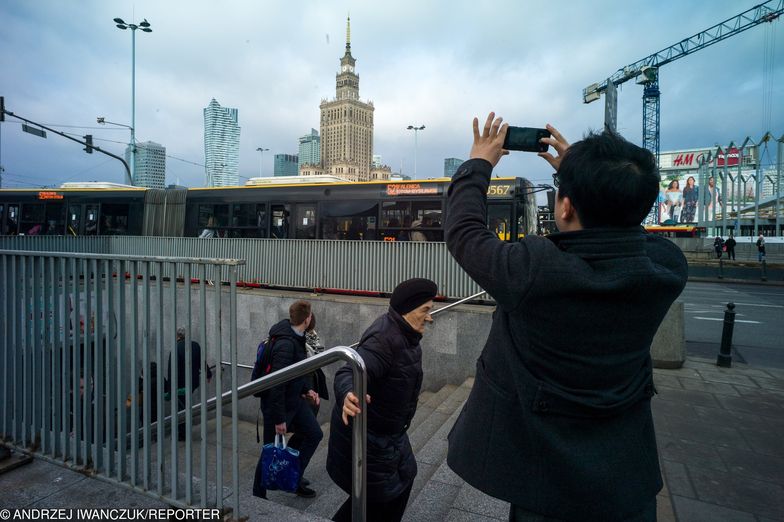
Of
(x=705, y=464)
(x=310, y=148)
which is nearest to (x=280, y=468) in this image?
(x=705, y=464)

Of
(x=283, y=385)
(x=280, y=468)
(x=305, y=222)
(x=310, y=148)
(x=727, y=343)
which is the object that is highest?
(x=310, y=148)

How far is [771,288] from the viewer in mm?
21219

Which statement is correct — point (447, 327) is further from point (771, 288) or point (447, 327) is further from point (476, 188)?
point (771, 288)

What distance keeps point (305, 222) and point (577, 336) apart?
12952mm

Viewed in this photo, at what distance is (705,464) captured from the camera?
171 inches

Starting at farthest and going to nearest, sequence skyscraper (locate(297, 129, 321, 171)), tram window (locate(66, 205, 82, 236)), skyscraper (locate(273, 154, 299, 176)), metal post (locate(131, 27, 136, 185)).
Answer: skyscraper (locate(297, 129, 321, 171))
skyscraper (locate(273, 154, 299, 176))
metal post (locate(131, 27, 136, 185))
tram window (locate(66, 205, 82, 236))

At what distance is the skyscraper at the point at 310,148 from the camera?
395 ft

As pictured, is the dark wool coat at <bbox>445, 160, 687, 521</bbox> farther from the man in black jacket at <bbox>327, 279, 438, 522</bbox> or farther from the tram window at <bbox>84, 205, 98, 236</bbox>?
the tram window at <bbox>84, 205, 98, 236</bbox>

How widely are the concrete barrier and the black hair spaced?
7.44 metres

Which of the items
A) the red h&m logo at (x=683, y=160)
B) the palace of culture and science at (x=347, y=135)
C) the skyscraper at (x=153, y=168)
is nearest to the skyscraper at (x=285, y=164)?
the palace of culture and science at (x=347, y=135)

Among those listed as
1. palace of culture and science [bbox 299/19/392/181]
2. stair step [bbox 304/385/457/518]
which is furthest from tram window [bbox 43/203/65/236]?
palace of culture and science [bbox 299/19/392/181]

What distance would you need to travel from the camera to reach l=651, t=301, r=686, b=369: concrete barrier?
778 centimetres

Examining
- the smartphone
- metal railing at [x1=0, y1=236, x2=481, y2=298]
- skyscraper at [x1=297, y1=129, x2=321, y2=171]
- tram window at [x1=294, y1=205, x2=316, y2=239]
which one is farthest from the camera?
skyscraper at [x1=297, y1=129, x2=321, y2=171]

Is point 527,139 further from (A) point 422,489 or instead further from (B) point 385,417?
(A) point 422,489
